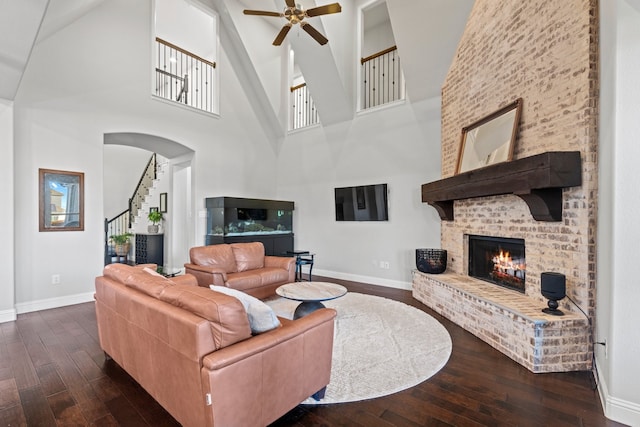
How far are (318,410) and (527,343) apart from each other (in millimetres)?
1841

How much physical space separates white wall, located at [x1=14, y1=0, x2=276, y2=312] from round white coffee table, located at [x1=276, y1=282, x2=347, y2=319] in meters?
3.39

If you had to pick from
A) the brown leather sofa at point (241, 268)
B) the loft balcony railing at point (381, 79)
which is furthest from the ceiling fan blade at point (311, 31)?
the brown leather sofa at point (241, 268)

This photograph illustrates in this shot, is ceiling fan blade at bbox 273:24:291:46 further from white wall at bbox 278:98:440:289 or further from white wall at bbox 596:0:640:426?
white wall at bbox 596:0:640:426

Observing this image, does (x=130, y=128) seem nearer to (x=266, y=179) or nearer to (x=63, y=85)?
(x=63, y=85)

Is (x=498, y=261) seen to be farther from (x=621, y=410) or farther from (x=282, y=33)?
(x=282, y=33)

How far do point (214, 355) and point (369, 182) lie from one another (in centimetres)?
483

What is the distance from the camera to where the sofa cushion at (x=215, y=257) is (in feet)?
Answer: 14.9

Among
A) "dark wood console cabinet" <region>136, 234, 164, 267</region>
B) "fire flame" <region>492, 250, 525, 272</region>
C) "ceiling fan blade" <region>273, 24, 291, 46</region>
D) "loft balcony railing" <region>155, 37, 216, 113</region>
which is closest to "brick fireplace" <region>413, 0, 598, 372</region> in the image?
"fire flame" <region>492, 250, 525, 272</region>

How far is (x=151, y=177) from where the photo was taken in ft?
27.5

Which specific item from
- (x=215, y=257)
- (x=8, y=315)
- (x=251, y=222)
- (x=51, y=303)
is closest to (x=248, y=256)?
(x=215, y=257)

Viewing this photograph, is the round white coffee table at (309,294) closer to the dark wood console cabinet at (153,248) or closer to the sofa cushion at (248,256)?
the sofa cushion at (248,256)

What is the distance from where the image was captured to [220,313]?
60.5 inches

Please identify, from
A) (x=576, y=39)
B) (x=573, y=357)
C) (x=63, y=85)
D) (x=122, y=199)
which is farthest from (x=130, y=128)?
(x=573, y=357)

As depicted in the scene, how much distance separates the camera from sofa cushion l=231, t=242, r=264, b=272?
4.72 metres
